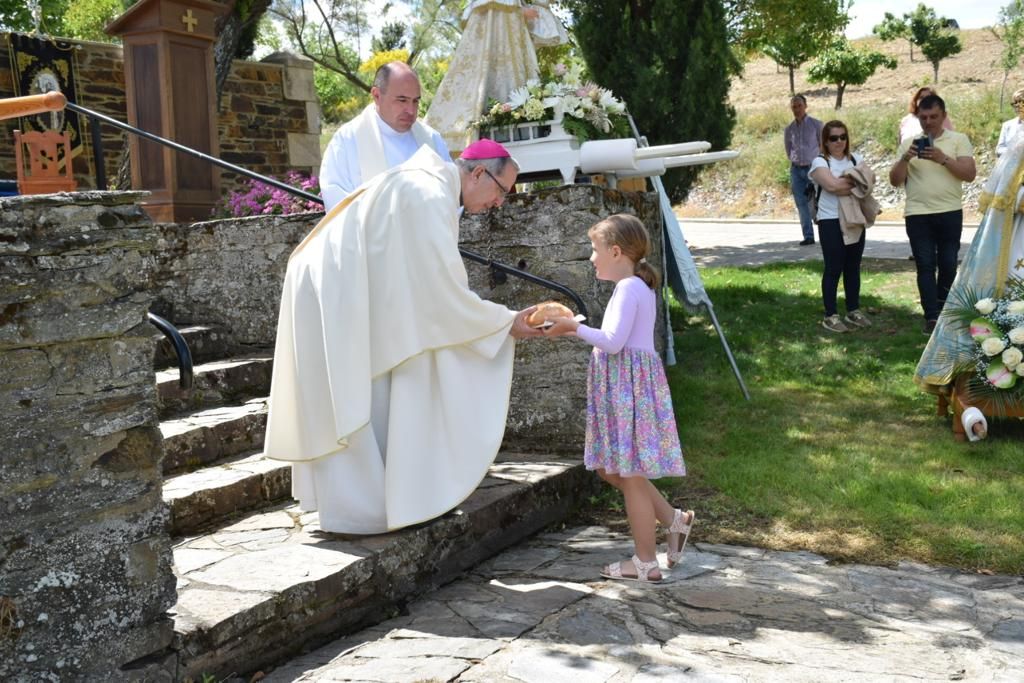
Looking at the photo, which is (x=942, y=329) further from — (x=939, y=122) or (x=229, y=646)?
(x=229, y=646)

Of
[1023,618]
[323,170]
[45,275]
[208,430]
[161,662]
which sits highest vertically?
[323,170]

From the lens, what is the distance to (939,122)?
7.80m

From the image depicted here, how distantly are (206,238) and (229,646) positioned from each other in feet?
11.8

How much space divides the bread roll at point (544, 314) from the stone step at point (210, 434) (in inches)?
66.4

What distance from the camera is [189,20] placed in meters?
7.84

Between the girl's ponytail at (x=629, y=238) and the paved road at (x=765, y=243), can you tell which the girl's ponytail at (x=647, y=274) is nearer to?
the girl's ponytail at (x=629, y=238)

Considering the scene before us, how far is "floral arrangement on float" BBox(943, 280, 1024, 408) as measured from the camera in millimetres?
5805

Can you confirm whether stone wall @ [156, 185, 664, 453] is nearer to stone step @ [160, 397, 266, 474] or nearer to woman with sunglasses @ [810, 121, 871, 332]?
stone step @ [160, 397, 266, 474]

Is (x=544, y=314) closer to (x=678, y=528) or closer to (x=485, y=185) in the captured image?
(x=485, y=185)

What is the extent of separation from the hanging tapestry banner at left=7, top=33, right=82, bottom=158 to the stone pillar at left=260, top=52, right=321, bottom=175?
10.3ft

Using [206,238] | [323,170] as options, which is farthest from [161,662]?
[206,238]

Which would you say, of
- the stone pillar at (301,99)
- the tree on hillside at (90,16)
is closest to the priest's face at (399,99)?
the stone pillar at (301,99)

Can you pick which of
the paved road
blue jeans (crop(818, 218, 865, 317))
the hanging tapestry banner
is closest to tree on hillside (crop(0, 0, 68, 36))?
the hanging tapestry banner

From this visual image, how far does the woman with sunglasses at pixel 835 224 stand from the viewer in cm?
822
